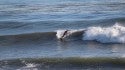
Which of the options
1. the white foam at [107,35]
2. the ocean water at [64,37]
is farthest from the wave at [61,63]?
the white foam at [107,35]

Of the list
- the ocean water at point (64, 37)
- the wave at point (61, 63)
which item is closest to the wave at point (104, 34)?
the ocean water at point (64, 37)

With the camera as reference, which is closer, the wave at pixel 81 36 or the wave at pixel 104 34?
the wave at pixel 104 34

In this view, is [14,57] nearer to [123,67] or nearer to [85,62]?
[85,62]

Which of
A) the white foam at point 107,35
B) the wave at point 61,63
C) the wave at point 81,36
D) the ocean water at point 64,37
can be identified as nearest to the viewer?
the wave at point 61,63

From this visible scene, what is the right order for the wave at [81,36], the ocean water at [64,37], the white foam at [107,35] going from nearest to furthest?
the ocean water at [64,37] < the white foam at [107,35] < the wave at [81,36]

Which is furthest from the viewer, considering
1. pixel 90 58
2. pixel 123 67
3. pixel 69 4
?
pixel 69 4

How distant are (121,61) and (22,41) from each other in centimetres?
514

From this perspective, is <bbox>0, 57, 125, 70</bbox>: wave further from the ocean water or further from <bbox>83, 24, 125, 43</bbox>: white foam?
<bbox>83, 24, 125, 43</bbox>: white foam

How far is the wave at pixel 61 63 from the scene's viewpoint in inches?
461

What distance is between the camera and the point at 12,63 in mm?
12172

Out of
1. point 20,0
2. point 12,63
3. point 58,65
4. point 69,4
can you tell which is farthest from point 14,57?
point 20,0

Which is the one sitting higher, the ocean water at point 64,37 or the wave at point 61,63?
the ocean water at point 64,37

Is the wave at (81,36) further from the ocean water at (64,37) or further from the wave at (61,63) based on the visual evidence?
A: the wave at (61,63)

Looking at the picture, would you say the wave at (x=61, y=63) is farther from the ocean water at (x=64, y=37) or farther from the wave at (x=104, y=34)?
the wave at (x=104, y=34)
